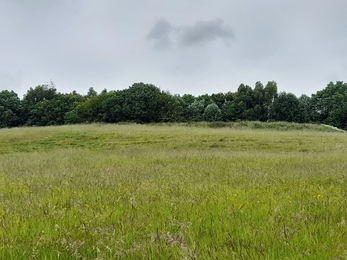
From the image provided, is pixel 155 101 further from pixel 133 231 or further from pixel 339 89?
pixel 133 231

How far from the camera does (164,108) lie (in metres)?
85.9

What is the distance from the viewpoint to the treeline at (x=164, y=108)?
8506cm

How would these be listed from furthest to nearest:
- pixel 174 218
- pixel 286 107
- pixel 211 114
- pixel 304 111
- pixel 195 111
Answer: pixel 195 111
pixel 211 114
pixel 304 111
pixel 286 107
pixel 174 218

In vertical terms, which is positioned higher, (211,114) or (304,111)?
(304,111)

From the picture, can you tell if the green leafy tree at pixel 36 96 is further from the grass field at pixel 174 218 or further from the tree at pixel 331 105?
the grass field at pixel 174 218

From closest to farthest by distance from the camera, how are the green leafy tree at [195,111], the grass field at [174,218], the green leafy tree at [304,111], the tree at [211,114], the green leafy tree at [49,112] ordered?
1. the grass field at [174,218]
2. the green leafy tree at [304,111]
3. the green leafy tree at [49,112]
4. the tree at [211,114]
5. the green leafy tree at [195,111]

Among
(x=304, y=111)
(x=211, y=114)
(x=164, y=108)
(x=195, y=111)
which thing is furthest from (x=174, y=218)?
(x=195, y=111)

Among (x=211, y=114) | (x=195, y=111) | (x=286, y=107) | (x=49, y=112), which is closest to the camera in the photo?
(x=286, y=107)

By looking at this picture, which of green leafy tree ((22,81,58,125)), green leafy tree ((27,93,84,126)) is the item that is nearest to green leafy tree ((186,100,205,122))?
green leafy tree ((27,93,84,126))

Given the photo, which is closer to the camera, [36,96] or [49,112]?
[49,112]

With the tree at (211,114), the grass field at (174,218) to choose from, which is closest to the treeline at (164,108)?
the tree at (211,114)

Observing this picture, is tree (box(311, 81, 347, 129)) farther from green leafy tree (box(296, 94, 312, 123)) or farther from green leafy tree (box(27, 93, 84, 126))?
green leafy tree (box(27, 93, 84, 126))

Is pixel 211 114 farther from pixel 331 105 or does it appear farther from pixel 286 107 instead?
pixel 331 105

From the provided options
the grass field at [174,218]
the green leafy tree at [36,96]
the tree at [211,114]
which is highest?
the green leafy tree at [36,96]
